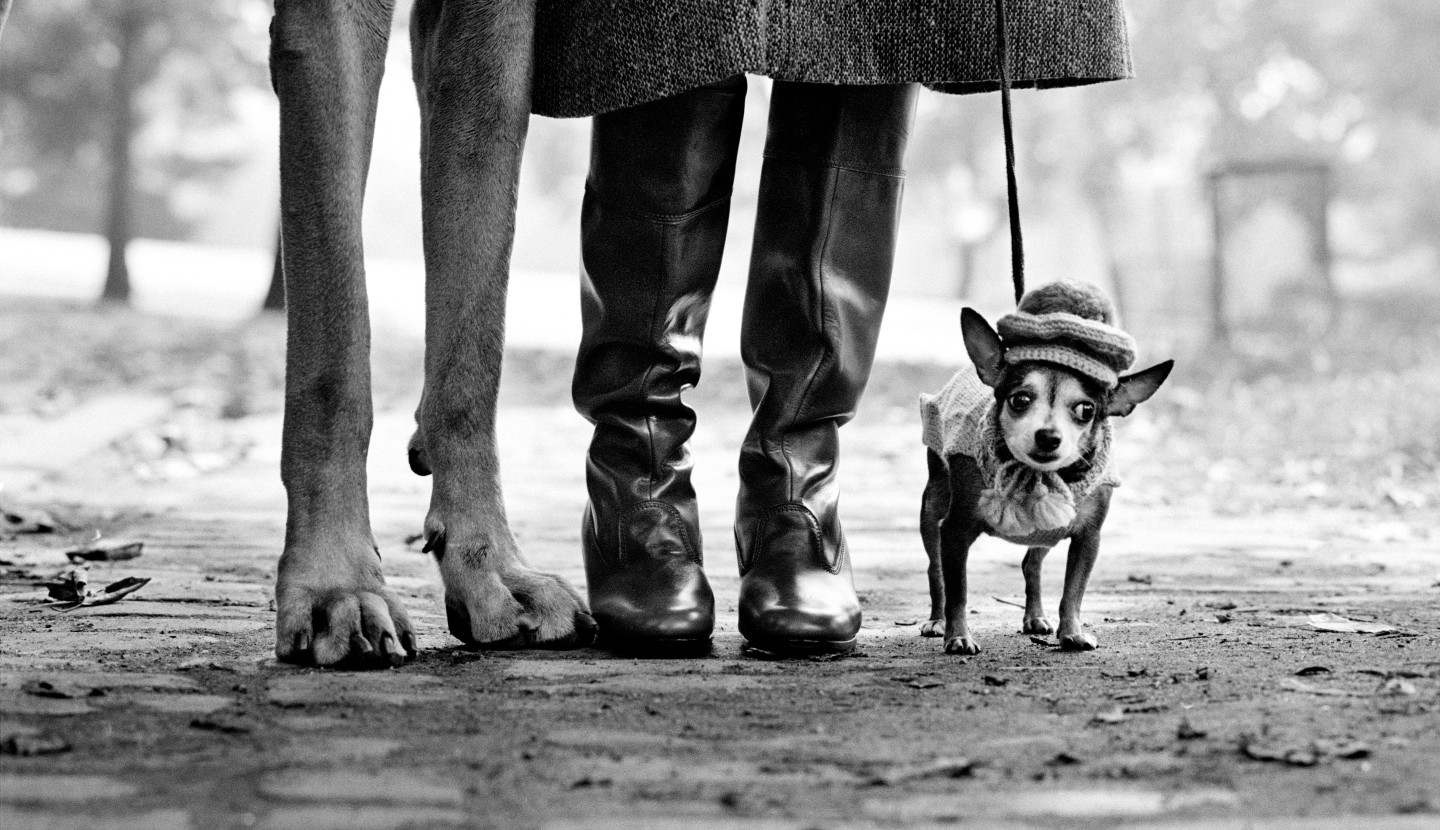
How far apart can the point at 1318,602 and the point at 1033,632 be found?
2.34 ft

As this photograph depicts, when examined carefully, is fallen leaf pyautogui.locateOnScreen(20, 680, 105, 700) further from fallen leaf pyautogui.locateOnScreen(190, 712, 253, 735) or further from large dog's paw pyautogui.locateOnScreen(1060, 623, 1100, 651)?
large dog's paw pyautogui.locateOnScreen(1060, 623, 1100, 651)

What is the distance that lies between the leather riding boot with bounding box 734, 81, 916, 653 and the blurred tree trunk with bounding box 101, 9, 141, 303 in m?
14.5

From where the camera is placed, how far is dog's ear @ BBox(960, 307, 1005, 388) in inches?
98.6

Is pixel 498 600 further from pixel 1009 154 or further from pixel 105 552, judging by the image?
pixel 105 552

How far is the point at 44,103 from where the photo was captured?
62.2 feet

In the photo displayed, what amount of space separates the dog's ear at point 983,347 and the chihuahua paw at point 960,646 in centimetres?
41

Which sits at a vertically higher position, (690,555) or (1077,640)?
(690,555)

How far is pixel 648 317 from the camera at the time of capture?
2789mm

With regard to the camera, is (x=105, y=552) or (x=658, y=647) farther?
(x=105, y=552)

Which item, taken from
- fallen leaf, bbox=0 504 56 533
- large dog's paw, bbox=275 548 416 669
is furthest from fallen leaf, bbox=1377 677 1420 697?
fallen leaf, bbox=0 504 56 533

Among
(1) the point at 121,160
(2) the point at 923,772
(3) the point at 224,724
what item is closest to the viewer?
(2) the point at 923,772

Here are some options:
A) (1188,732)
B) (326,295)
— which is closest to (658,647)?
(326,295)

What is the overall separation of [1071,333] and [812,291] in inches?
20.1

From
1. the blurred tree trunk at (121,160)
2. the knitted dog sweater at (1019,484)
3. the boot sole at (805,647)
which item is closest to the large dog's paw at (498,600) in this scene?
the boot sole at (805,647)
